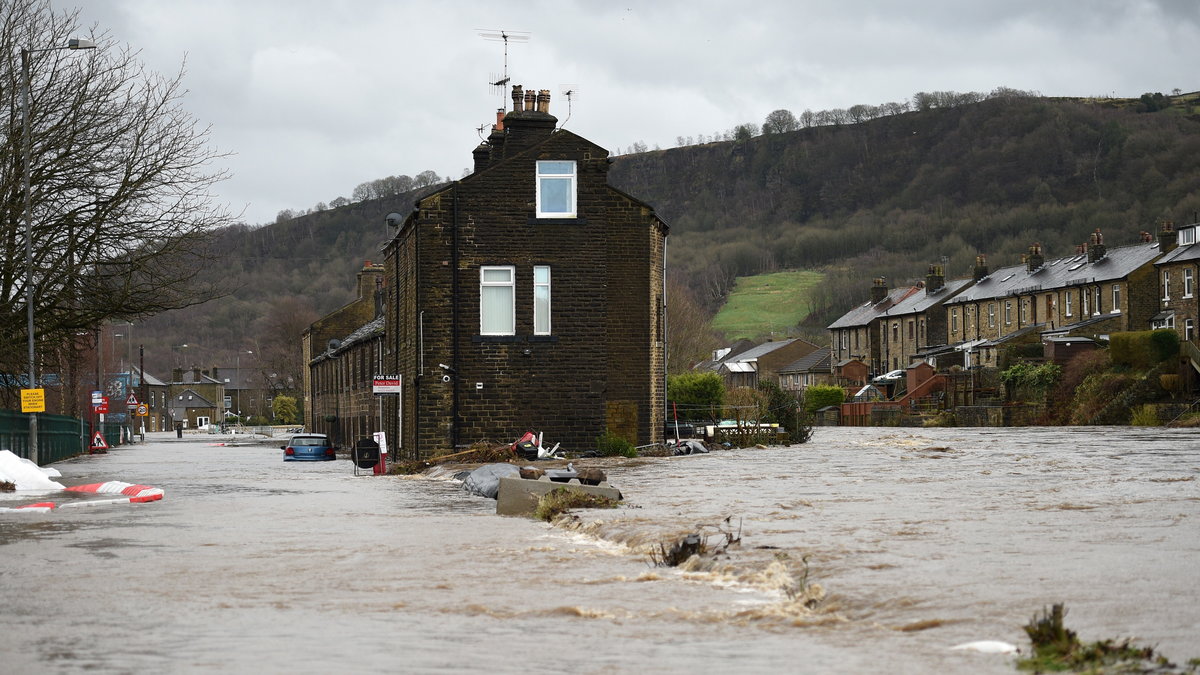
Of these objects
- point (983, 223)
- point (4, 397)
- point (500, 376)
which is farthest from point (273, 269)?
point (500, 376)

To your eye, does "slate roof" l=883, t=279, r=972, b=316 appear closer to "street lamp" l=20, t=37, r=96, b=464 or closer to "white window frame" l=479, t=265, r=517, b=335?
"white window frame" l=479, t=265, r=517, b=335

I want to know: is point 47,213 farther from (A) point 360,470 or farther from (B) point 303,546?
(B) point 303,546

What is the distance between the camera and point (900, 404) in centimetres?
7856

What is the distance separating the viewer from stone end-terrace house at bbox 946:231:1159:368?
243ft

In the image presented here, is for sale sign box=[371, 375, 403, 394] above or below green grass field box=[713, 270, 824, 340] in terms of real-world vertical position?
below

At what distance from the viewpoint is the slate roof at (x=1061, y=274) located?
76.4 m

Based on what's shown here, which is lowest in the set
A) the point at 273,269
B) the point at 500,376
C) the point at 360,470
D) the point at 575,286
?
the point at 360,470

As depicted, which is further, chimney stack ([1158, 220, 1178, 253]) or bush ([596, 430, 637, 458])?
chimney stack ([1158, 220, 1178, 253])

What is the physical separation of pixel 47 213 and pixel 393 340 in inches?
496

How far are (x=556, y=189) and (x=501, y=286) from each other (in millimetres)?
2928

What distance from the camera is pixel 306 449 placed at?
48750 millimetres

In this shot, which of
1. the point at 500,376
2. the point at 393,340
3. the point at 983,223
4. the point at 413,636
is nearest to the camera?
the point at 413,636

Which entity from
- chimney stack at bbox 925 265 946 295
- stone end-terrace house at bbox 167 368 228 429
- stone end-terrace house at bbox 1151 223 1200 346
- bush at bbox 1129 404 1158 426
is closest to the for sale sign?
bush at bbox 1129 404 1158 426

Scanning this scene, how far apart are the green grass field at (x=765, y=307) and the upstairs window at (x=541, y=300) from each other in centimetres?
13275
